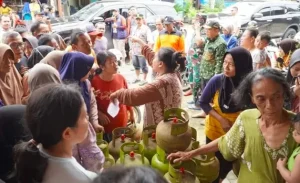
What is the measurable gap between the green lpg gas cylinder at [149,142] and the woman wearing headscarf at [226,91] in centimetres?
53

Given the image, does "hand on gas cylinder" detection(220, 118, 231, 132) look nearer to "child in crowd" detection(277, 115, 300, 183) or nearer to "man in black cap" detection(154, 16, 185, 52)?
"child in crowd" detection(277, 115, 300, 183)

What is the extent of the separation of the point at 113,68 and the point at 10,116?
1.42m

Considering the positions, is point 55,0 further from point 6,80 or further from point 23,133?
point 23,133

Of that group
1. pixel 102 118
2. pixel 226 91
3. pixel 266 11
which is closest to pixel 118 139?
pixel 102 118

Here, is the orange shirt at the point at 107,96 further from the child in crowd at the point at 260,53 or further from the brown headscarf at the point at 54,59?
the child in crowd at the point at 260,53

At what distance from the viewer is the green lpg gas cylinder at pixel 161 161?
2522mm

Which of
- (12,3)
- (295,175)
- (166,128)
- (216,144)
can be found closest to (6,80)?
(166,128)

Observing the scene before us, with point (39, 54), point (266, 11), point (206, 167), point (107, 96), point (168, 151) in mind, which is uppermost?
point (266, 11)

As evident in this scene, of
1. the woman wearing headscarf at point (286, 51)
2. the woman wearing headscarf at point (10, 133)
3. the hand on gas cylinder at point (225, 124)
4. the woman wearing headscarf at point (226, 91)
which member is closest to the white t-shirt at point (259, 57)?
the woman wearing headscarf at point (286, 51)

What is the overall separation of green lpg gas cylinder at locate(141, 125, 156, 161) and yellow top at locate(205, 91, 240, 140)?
1.82 ft

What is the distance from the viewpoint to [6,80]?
313 centimetres

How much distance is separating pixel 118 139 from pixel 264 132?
4.46 feet

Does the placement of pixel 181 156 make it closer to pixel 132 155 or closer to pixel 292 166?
pixel 132 155

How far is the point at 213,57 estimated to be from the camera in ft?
16.8
